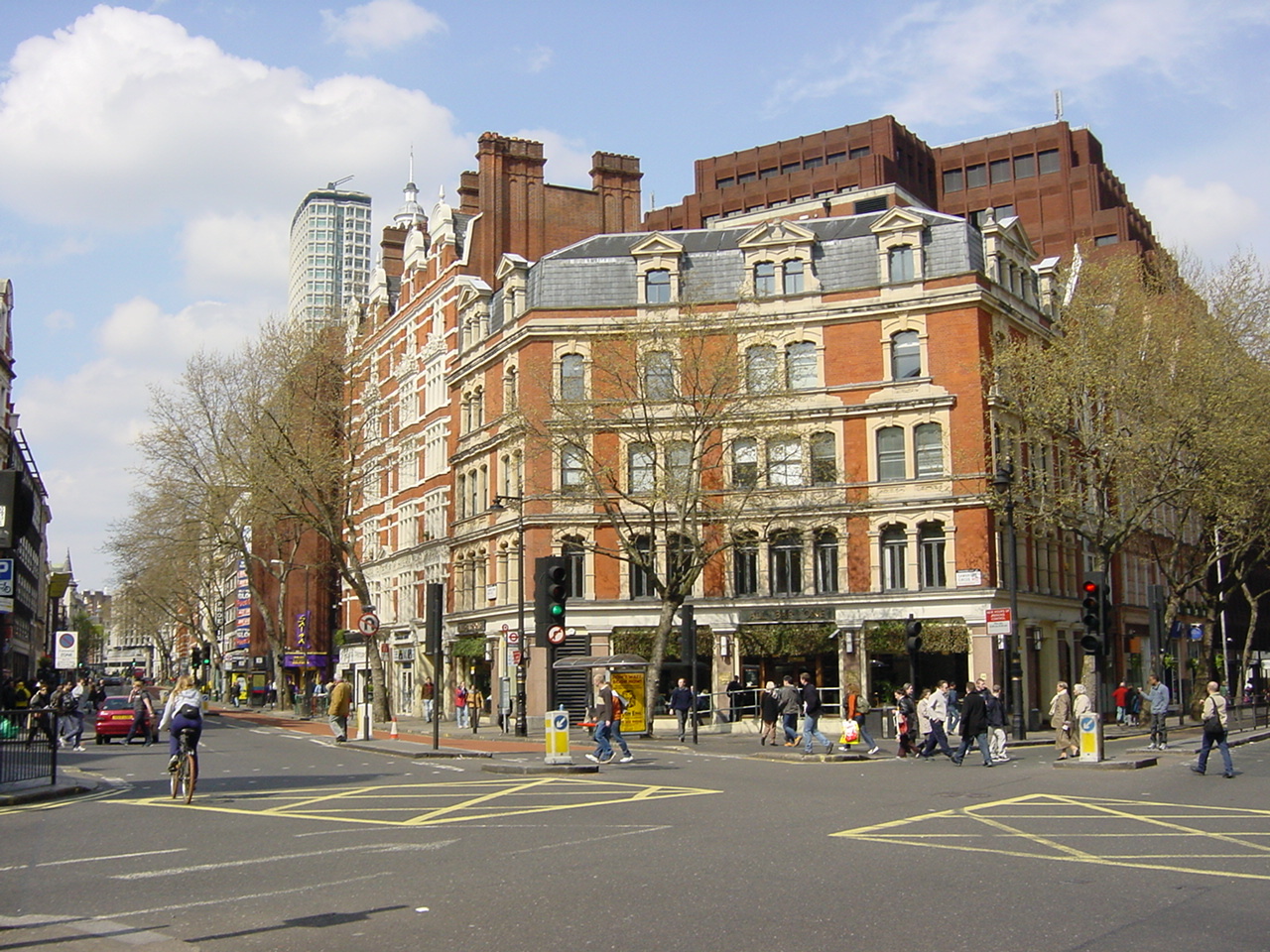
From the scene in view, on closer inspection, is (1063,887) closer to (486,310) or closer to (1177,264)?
(1177,264)

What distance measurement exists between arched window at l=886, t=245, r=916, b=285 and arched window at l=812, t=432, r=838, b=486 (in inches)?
227

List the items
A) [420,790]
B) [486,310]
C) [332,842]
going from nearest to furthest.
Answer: [332,842] < [420,790] < [486,310]

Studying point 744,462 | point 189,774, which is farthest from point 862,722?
point 189,774

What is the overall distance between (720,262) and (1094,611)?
23.3 metres

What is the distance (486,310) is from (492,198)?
672cm

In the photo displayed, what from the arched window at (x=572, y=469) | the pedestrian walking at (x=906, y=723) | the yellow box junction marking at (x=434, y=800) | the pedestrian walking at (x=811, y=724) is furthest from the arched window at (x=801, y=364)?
the yellow box junction marking at (x=434, y=800)

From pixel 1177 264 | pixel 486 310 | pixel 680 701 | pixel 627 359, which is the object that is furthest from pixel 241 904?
pixel 486 310

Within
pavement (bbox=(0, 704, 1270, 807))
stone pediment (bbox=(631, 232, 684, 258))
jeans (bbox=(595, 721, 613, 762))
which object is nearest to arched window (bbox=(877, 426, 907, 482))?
pavement (bbox=(0, 704, 1270, 807))

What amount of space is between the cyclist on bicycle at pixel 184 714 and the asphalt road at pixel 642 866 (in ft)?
3.22

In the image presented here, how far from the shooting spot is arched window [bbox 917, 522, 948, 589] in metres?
40.8

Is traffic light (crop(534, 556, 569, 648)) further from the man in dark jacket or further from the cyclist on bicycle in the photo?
the man in dark jacket

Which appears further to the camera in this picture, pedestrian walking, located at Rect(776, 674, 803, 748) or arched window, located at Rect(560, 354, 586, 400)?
arched window, located at Rect(560, 354, 586, 400)

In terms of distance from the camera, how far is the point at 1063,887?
33.0 feet

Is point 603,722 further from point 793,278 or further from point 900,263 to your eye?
point 900,263
